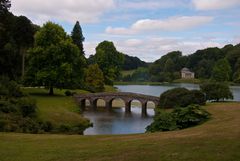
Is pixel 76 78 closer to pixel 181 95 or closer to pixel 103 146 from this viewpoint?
pixel 181 95

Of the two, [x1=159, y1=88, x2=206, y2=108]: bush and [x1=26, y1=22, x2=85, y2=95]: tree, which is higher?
[x1=26, y1=22, x2=85, y2=95]: tree

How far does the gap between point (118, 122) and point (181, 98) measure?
9.34m

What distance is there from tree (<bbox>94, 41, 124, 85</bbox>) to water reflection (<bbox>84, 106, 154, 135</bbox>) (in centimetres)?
3495

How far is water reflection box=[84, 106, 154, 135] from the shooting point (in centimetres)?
4238

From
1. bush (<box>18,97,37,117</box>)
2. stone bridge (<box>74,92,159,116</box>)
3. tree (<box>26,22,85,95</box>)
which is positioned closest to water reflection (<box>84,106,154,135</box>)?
stone bridge (<box>74,92,159,116</box>)

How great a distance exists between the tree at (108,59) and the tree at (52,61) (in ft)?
103

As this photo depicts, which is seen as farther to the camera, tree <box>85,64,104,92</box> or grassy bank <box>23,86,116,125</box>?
tree <box>85,64,104,92</box>

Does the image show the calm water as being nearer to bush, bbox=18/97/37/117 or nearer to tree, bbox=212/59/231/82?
bush, bbox=18/97/37/117

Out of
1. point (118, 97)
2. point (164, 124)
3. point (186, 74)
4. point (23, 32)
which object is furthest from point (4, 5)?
point (186, 74)

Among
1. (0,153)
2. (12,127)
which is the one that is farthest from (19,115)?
(0,153)

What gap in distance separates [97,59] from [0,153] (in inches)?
3144

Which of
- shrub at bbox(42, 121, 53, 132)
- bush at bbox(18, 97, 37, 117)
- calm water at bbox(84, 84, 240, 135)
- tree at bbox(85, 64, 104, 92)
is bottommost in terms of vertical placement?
calm water at bbox(84, 84, 240, 135)

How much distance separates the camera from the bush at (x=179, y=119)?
3219cm

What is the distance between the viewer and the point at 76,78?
2603 inches
